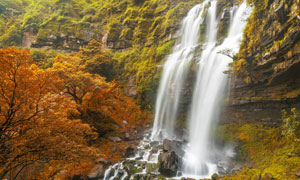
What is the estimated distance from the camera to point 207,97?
12.6 metres

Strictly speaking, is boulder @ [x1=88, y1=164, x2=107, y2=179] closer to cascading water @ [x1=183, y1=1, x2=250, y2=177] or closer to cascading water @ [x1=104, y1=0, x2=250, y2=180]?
cascading water @ [x1=104, y1=0, x2=250, y2=180]

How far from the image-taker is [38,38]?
25.5 meters

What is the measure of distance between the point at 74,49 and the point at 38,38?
5.89m

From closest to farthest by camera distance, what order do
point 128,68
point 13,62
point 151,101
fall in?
point 13,62 < point 151,101 < point 128,68

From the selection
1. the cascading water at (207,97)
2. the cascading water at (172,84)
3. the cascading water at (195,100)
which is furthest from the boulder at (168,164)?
the cascading water at (172,84)

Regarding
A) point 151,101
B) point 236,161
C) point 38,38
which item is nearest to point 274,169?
point 236,161

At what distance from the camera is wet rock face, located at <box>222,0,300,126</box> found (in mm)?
7379

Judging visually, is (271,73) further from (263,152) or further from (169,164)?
(169,164)

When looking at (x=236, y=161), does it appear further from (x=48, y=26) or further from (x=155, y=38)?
(x=48, y=26)

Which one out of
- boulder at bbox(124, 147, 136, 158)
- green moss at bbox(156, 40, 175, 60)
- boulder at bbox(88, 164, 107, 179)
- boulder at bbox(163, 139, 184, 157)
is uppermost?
green moss at bbox(156, 40, 175, 60)

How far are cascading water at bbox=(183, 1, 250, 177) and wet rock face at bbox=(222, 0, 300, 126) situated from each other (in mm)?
1207

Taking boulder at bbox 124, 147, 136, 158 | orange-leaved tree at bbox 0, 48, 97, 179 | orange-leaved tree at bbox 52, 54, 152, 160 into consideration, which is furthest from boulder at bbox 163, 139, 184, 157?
orange-leaved tree at bbox 0, 48, 97, 179

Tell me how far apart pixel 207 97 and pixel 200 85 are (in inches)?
53.7

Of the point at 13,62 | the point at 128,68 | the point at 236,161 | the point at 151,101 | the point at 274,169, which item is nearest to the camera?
the point at 13,62
